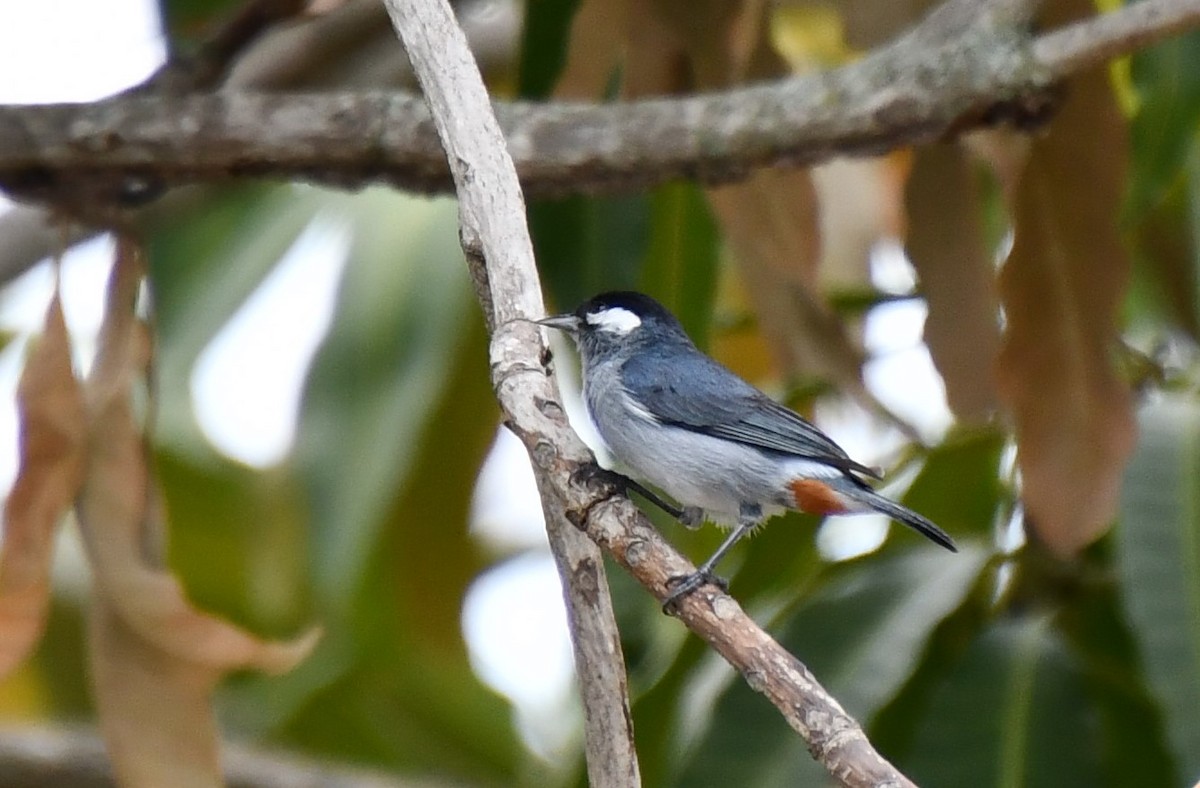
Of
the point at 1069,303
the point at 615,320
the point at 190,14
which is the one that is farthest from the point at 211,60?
the point at 1069,303

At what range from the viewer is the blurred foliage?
2.93 metres

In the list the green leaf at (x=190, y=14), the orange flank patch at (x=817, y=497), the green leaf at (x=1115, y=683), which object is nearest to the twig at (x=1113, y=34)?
the orange flank patch at (x=817, y=497)

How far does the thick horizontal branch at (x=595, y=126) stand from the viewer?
2416mm

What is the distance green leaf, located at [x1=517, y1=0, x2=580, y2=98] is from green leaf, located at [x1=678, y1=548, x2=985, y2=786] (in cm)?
128

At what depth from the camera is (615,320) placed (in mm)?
3047

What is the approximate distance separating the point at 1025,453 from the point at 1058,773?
0.77 metres

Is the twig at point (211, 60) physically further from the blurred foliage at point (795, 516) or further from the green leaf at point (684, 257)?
the green leaf at point (684, 257)

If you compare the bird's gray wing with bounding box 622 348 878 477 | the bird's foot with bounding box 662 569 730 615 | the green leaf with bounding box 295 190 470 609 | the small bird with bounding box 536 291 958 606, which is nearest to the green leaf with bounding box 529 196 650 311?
the small bird with bounding box 536 291 958 606

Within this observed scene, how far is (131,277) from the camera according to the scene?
119 inches

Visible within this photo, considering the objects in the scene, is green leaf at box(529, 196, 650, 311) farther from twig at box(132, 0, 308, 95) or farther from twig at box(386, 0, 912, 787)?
twig at box(386, 0, 912, 787)

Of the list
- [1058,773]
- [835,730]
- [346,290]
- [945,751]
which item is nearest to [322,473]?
[346,290]

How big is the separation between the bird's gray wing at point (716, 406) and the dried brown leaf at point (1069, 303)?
0.45 m

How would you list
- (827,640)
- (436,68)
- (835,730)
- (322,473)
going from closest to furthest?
1. (835,730)
2. (436,68)
3. (827,640)
4. (322,473)

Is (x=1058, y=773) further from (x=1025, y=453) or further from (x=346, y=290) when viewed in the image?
(x=346, y=290)
